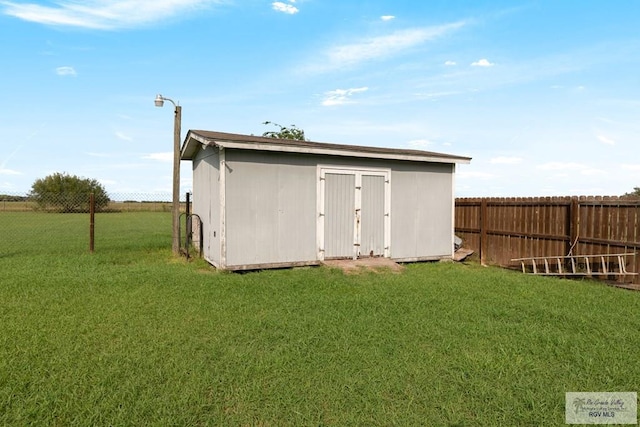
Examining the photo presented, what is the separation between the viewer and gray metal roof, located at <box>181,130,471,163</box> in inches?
322

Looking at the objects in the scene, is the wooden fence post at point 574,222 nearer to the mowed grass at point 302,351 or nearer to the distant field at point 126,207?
the mowed grass at point 302,351

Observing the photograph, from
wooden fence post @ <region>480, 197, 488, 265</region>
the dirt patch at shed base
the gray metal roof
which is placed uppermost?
the gray metal roof

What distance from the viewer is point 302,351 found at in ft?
12.9

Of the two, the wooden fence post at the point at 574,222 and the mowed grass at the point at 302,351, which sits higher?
the wooden fence post at the point at 574,222

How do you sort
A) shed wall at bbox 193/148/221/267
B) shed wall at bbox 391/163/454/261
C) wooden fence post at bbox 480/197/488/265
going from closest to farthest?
shed wall at bbox 193/148/221/267
shed wall at bbox 391/163/454/261
wooden fence post at bbox 480/197/488/265

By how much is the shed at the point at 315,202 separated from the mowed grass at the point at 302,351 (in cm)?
169

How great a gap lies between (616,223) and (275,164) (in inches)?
270

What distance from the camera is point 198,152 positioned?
11.2m

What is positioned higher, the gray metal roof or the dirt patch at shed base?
the gray metal roof

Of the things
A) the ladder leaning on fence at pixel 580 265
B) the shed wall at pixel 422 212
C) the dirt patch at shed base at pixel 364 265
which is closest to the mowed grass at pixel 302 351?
the ladder leaning on fence at pixel 580 265

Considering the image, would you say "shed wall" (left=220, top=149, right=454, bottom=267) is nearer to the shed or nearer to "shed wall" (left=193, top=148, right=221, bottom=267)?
the shed

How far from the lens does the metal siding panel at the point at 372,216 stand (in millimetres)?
9656

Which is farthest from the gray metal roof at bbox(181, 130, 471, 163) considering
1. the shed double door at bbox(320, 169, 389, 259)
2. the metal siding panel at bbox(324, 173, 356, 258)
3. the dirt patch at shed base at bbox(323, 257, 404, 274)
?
the dirt patch at shed base at bbox(323, 257, 404, 274)

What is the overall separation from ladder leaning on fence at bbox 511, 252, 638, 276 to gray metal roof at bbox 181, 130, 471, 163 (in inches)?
122
